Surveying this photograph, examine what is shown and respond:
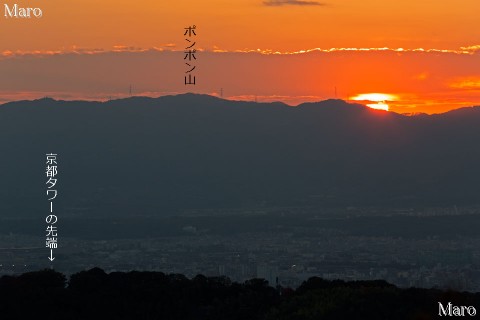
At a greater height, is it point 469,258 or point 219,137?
point 219,137

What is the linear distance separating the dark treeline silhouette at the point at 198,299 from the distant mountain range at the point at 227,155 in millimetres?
92080

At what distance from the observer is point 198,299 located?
146 feet

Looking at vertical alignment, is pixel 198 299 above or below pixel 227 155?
below

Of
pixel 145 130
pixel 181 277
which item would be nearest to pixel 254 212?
pixel 145 130

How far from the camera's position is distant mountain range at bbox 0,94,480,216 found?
152 metres

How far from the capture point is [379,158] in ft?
561

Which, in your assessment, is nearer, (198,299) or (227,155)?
(198,299)

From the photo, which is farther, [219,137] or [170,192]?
[219,137]

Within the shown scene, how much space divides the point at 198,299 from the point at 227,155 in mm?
123417

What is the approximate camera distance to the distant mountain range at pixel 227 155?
499ft

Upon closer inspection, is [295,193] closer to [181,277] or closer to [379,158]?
[379,158]

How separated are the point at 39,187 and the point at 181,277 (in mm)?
99021

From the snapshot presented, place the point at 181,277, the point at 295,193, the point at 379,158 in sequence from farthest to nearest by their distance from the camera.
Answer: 1. the point at 379,158
2. the point at 295,193
3. the point at 181,277

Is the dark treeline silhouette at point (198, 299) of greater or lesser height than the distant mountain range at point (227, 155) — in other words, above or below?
below
